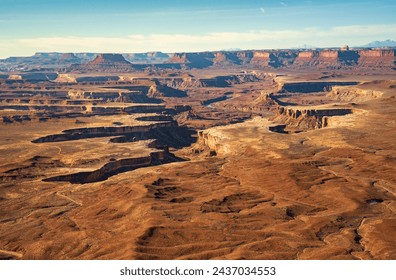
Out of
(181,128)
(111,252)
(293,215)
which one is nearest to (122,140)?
(181,128)

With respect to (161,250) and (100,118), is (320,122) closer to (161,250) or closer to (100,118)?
(100,118)

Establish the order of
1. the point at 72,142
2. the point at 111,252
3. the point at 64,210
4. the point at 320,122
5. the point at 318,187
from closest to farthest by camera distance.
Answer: the point at 111,252 < the point at 64,210 < the point at 318,187 < the point at 72,142 < the point at 320,122

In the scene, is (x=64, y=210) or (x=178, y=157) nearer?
(x=64, y=210)

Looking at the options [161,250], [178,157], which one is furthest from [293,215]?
[178,157]

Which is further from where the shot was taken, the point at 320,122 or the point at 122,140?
the point at 320,122

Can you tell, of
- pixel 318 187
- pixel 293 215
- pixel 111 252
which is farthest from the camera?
pixel 318 187

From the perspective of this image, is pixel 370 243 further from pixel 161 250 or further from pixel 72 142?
pixel 72 142

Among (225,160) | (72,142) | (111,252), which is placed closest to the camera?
(111,252)

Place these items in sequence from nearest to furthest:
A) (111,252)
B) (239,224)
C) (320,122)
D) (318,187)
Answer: (111,252), (239,224), (318,187), (320,122)
